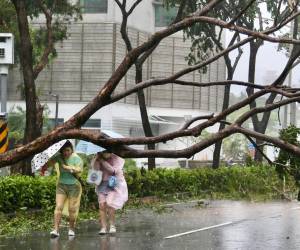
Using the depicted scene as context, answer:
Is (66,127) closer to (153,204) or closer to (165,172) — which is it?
(153,204)

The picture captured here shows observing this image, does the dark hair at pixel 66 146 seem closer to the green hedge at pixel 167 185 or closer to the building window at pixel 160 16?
the green hedge at pixel 167 185

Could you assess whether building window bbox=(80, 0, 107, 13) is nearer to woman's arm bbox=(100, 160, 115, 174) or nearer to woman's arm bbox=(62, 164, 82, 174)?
woman's arm bbox=(100, 160, 115, 174)

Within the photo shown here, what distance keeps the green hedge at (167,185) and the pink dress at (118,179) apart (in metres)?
2.83

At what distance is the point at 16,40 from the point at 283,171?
22294mm

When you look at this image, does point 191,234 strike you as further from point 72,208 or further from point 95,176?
point 72,208

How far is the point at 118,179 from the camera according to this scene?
567 inches

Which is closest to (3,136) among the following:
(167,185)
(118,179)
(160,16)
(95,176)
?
(95,176)

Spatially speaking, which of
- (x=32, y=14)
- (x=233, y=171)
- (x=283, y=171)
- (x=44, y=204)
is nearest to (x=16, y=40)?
(x=32, y=14)

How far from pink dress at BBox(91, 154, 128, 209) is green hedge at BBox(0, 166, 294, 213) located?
283 cm

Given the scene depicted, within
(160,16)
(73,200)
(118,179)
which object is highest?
(160,16)

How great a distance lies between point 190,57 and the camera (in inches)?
1132

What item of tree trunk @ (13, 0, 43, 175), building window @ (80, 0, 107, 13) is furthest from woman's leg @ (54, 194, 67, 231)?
building window @ (80, 0, 107, 13)

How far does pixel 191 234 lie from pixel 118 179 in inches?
66.1

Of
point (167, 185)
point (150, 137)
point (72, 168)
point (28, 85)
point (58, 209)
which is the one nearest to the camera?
point (150, 137)
